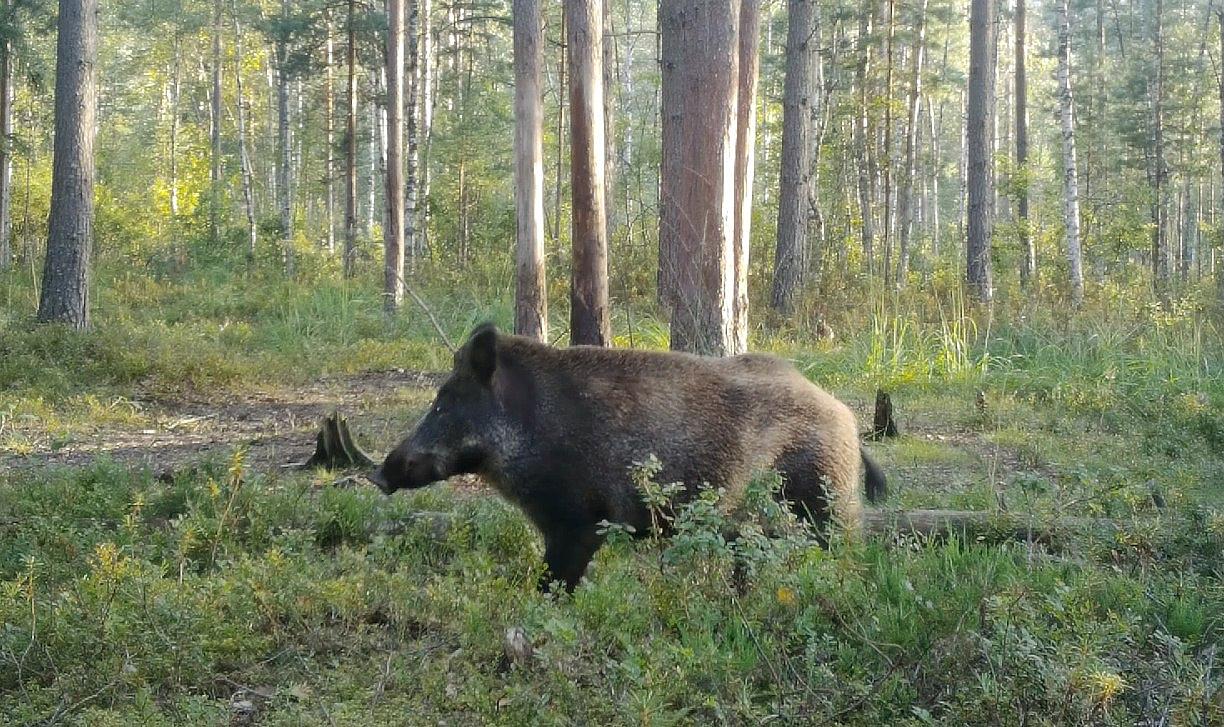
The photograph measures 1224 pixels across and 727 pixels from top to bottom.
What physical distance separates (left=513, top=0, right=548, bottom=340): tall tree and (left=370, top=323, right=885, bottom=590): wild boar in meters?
6.84

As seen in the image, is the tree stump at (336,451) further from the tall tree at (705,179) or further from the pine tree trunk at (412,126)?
Answer: the pine tree trunk at (412,126)

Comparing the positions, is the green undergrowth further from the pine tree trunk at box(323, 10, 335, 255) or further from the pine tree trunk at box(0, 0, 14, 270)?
the pine tree trunk at box(323, 10, 335, 255)

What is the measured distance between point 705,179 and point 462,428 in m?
6.25

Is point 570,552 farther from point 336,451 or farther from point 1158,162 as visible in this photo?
point 1158,162

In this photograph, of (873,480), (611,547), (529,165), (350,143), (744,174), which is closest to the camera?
(611,547)

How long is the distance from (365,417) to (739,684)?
7571 millimetres

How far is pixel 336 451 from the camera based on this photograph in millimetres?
8328

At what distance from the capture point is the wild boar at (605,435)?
18.1 feet

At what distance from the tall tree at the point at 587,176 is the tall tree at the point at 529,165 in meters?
0.85

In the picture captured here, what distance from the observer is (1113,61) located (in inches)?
2014

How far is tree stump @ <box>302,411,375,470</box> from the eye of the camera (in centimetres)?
827

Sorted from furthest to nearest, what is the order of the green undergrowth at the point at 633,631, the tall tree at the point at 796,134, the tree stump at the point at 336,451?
the tall tree at the point at 796,134, the tree stump at the point at 336,451, the green undergrowth at the point at 633,631

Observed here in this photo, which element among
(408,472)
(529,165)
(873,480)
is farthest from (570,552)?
(529,165)

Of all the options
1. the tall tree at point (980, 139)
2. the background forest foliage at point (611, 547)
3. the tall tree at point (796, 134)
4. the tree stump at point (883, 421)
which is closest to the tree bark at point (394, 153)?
the background forest foliage at point (611, 547)
